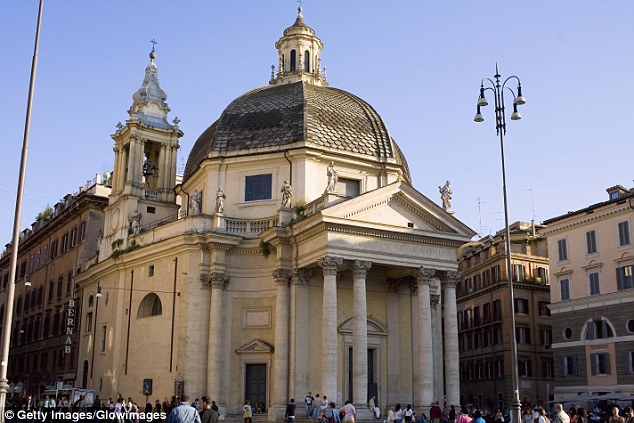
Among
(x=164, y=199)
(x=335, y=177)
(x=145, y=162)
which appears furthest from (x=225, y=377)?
(x=145, y=162)

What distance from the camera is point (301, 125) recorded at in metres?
36.0

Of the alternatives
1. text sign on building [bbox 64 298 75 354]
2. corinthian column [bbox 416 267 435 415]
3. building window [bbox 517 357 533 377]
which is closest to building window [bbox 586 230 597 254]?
building window [bbox 517 357 533 377]

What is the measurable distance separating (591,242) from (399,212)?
59.6ft

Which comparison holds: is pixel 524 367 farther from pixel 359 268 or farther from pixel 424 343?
pixel 359 268

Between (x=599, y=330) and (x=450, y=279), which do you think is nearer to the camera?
(x=450, y=279)

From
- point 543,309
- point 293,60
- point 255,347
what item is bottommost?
point 255,347

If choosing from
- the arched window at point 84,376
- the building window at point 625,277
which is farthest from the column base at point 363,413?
the building window at point 625,277

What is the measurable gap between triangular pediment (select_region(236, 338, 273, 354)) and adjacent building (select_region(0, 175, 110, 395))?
1438 centimetres

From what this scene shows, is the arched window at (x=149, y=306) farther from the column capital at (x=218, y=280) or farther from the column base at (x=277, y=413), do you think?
the column base at (x=277, y=413)

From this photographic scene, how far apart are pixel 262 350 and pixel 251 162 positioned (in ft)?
30.3

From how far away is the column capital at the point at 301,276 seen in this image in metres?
32.7

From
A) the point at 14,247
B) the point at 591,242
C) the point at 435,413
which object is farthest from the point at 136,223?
the point at 591,242

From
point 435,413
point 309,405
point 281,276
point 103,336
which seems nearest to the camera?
point 435,413

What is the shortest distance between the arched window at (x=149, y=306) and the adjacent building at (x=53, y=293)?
27.4 ft
